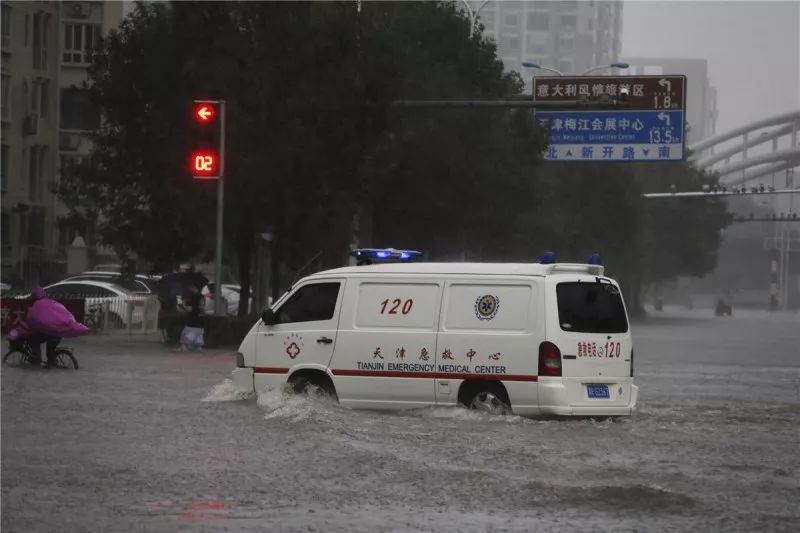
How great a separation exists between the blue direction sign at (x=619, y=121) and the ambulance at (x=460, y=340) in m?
20.8

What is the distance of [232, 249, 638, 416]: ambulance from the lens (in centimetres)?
1794

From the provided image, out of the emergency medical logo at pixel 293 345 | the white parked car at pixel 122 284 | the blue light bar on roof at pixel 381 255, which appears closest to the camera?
the emergency medical logo at pixel 293 345

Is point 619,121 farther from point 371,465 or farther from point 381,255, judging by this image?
point 371,465

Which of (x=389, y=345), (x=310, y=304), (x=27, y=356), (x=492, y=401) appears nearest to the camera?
(x=492, y=401)

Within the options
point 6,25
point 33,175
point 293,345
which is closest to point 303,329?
point 293,345

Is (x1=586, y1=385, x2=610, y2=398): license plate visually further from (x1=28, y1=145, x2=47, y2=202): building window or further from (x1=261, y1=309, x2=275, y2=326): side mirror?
(x1=28, y1=145, x2=47, y2=202): building window

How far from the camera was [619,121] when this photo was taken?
148 feet

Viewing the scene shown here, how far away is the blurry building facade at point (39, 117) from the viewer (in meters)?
67.7

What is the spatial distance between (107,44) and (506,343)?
27.2 m

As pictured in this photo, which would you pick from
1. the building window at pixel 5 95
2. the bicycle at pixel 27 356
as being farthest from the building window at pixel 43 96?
the bicycle at pixel 27 356

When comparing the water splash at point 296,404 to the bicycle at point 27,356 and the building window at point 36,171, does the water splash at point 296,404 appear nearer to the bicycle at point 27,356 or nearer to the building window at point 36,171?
the bicycle at point 27,356

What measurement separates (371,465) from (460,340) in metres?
4.31

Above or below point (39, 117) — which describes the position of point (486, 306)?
below

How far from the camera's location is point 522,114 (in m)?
52.0
